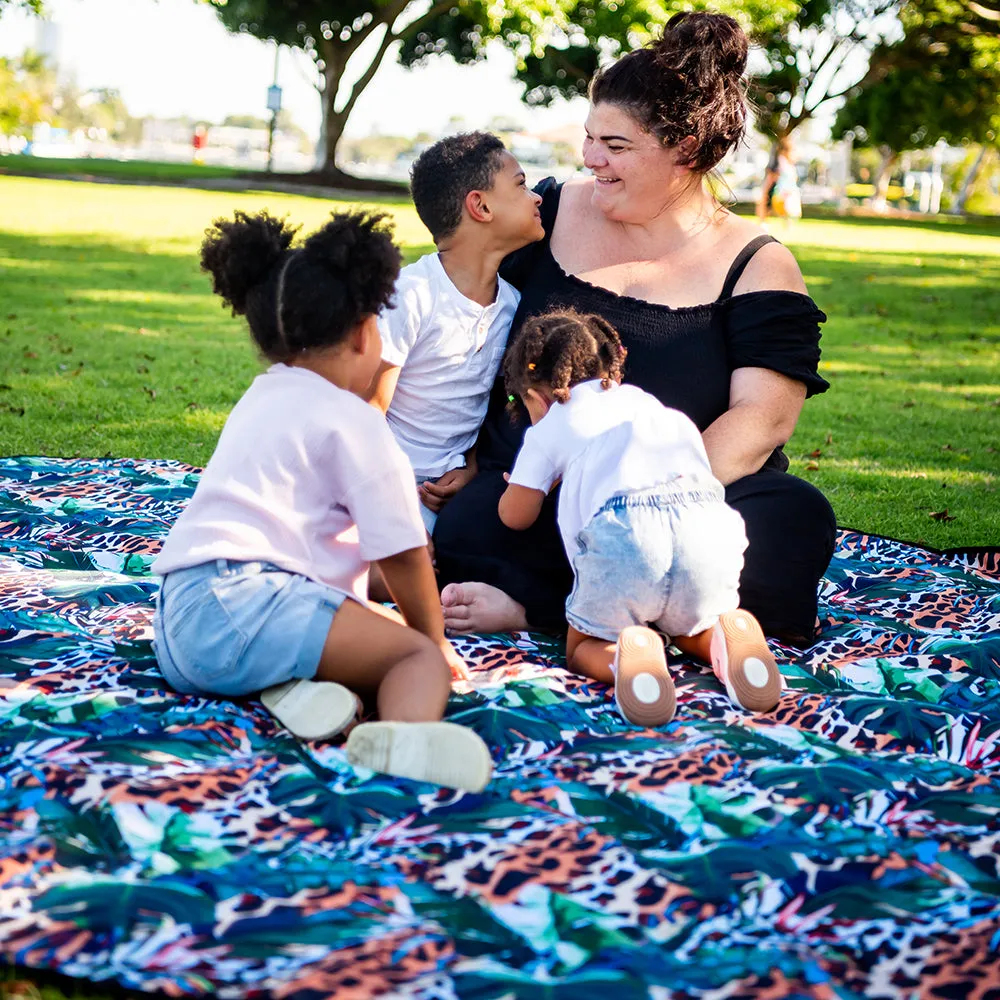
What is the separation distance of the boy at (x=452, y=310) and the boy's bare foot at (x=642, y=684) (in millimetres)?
1168

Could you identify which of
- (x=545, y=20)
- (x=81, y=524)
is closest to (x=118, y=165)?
(x=545, y=20)

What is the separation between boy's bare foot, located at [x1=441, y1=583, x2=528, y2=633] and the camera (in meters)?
3.65

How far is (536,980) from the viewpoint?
2.05m

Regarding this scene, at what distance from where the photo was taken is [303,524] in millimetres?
3049

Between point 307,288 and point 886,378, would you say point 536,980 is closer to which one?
point 307,288

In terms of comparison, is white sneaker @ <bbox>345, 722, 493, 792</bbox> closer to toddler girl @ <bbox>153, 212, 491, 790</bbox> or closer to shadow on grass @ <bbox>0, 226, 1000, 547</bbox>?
toddler girl @ <bbox>153, 212, 491, 790</bbox>

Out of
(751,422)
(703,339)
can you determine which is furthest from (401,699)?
(703,339)

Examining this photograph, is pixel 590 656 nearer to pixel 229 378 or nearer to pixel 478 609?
pixel 478 609

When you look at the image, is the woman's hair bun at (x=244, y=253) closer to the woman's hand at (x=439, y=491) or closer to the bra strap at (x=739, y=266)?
the woman's hand at (x=439, y=491)

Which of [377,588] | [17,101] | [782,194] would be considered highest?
[17,101]

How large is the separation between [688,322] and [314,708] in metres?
1.93

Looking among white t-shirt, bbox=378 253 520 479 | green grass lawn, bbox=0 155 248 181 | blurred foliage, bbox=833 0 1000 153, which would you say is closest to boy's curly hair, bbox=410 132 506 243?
white t-shirt, bbox=378 253 520 479

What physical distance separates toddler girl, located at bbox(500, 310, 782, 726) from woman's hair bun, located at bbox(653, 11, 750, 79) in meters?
1.07

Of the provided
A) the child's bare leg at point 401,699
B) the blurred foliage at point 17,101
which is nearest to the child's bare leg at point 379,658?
the child's bare leg at point 401,699
